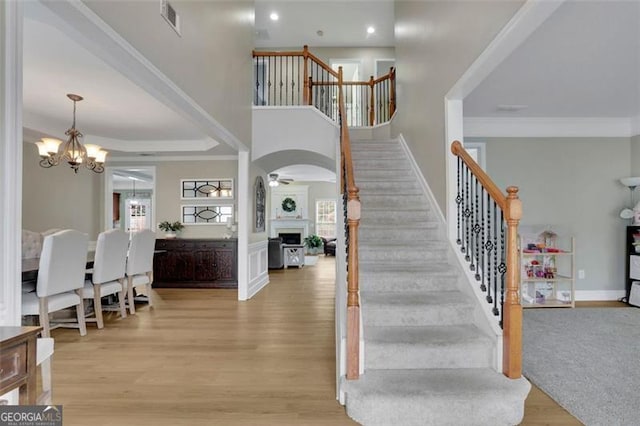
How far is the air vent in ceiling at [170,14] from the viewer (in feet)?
8.79

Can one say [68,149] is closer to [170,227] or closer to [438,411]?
[170,227]

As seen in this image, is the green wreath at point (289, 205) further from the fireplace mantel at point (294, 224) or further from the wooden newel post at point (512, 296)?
the wooden newel post at point (512, 296)

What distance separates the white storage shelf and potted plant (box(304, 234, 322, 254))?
7.48 metres

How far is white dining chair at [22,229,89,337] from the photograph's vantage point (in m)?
3.03

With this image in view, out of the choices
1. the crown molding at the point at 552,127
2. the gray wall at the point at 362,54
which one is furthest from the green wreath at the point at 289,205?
the crown molding at the point at 552,127

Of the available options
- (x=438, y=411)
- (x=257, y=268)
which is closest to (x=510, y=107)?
(x=438, y=411)

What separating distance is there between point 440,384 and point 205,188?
17.5ft

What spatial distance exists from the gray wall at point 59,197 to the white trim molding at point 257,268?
314 centimetres

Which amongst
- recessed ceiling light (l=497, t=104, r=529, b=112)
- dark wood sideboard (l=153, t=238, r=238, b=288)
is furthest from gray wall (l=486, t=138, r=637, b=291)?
dark wood sideboard (l=153, t=238, r=238, b=288)

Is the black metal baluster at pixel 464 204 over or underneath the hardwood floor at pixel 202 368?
over

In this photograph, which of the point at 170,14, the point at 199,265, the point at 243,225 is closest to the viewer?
the point at 170,14

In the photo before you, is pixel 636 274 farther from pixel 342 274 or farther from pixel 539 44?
pixel 342 274

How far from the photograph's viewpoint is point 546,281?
14.6ft

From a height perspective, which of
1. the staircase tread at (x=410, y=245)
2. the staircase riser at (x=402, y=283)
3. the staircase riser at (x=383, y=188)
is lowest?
the staircase riser at (x=402, y=283)
